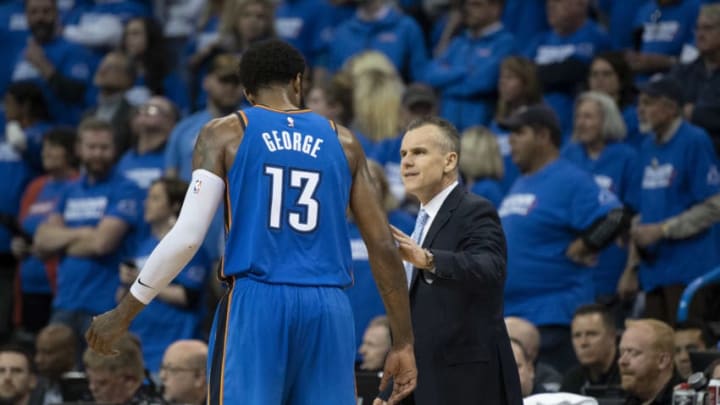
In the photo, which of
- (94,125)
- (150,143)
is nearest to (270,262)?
(94,125)

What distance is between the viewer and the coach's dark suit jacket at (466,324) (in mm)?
6336

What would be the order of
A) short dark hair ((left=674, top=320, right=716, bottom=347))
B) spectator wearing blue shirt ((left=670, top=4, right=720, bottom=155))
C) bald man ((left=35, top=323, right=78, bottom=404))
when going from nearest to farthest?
short dark hair ((left=674, top=320, right=716, bottom=347)), bald man ((left=35, top=323, right=78, bottom=404)), spectator wearing blue shirt ((left=670, top=4, right=720, bottom=155))

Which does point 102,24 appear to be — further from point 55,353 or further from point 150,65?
point 55,353

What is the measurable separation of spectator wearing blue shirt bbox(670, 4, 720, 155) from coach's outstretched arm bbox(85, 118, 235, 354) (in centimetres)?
617

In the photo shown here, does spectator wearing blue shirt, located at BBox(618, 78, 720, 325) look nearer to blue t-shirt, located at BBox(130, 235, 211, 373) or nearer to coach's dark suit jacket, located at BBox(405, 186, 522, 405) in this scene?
blue t-shirt, located at BBox(130, 235, 211, 373)

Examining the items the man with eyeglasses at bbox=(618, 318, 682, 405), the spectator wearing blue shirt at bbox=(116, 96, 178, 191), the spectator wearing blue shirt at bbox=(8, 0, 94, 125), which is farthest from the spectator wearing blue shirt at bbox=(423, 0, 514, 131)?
the man with eyeglasses at bbox=(618, 318, 682, 405)

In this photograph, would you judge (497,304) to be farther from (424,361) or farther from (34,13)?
(34,13)

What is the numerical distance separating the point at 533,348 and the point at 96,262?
13.8 feet

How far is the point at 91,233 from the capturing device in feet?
37.4

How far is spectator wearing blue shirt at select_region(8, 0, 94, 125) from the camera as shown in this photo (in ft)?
46.4

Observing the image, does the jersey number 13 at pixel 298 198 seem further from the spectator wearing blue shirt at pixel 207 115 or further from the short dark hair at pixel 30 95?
the short dark hair at pixel 30 95

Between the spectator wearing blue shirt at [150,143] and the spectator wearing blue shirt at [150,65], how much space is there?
136cm

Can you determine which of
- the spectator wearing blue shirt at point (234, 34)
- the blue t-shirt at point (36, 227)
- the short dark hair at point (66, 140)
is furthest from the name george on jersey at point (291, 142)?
the short dark hair at point (66, 140)

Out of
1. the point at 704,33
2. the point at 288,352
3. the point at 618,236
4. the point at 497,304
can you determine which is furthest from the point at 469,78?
the point at 288,352
